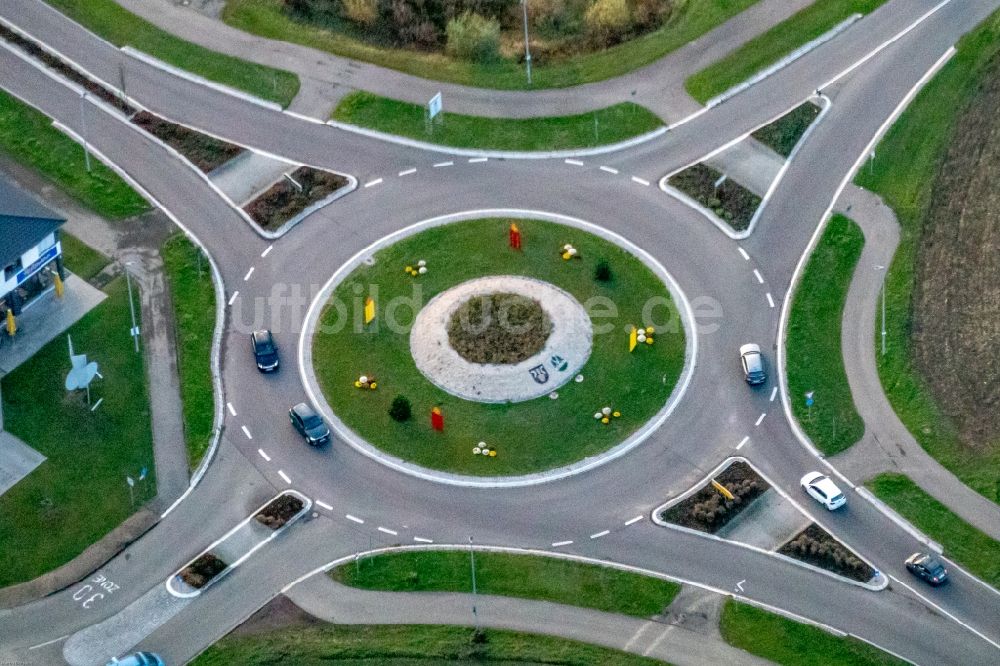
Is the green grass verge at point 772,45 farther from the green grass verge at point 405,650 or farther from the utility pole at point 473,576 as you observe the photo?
the green grass verge at point 405,650

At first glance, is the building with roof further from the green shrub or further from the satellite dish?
the green shrub

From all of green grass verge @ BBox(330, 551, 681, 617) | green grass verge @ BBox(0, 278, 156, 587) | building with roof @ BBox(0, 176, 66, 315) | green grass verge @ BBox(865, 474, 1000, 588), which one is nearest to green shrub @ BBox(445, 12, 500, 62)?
green grass verge @ BBox(0, 278, 156, 587)

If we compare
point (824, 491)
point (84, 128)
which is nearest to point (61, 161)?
point (84, 128)

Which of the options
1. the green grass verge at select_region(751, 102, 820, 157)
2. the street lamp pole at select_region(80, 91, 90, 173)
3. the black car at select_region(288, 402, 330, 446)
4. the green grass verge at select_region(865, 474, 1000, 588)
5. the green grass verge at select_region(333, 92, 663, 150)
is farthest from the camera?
the green grass verge at select_region(333, 92, 663, 150)

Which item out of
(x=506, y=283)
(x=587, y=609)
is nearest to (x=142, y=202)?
(x=506, y=283)

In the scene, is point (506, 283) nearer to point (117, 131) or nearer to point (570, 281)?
point (570, 281)

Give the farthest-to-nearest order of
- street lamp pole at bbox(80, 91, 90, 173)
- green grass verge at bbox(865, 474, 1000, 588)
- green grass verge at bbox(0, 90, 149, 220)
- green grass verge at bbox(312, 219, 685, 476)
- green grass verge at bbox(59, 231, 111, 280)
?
street lamp pole at bbox(80, 91, 90, 173), green grass verge at bbox(0, 90, 149, 220), green grass verge at bbox(59, 231, 111, 280), green grass verge at bbox(312, 219, 685, 476), green grass verge at bbox(865, 474, 1000, 588)
